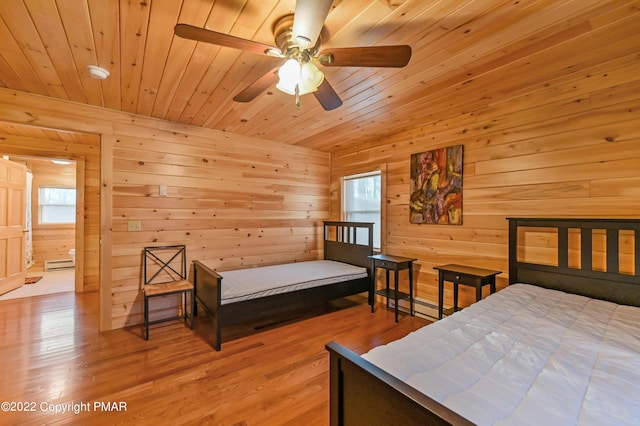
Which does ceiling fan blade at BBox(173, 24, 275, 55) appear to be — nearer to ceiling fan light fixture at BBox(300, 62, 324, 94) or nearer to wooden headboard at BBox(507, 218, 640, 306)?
ceiling fan light fixture at BBox(300, 62, 324, 94)

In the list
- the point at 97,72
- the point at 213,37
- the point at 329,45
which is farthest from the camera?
the point at 97,72

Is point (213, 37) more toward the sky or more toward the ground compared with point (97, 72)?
more toward the ground

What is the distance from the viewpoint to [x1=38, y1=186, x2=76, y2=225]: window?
6.18 metres

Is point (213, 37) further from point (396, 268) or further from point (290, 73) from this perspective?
point (396, 268)

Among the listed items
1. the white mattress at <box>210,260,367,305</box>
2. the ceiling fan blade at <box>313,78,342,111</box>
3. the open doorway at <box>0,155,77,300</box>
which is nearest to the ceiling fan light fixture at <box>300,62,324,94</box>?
the ceiling fan blade at <box>313,78,342,111</box>

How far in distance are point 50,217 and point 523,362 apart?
870 cm

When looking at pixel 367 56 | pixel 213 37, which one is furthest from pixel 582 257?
pixel 213 37

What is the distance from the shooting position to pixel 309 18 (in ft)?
3.89

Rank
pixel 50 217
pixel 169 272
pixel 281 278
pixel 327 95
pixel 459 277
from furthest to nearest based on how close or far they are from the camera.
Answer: pixel 50 217
pixel 169 272
pixel 281 278
pixel 459 277
pixel 327 95

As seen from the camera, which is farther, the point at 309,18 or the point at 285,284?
the point at 285,284

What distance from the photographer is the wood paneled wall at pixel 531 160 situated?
208 centimetres

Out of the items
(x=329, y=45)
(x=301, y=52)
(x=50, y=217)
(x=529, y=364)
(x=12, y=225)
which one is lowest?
(x=529, y=364)

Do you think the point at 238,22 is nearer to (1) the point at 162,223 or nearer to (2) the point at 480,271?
(1) the point at 162,223

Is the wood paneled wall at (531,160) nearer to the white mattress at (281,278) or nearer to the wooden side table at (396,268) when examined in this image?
the wooden side table at (396,268)
